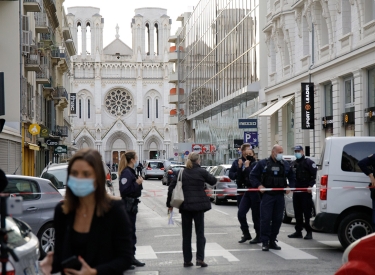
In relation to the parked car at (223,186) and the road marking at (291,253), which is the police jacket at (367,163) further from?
the parked car at (223,186)

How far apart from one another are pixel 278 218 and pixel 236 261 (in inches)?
69.9

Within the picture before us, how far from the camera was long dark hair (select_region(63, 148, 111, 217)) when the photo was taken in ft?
14.1

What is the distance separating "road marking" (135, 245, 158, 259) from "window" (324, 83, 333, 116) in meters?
18.9

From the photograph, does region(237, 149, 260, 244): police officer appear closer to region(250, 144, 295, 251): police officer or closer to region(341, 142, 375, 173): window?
region(250, 144, 295, 251): police officer

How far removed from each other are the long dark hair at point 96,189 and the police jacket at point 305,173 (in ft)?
37.7

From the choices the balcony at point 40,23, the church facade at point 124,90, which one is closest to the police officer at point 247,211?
the balcony at point 40,23

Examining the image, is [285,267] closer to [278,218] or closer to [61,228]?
[278,218]

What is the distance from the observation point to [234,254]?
12609 mm

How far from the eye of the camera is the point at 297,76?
35.1 m

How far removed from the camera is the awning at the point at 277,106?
36.3 m

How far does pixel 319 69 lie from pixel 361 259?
2603 centimetres

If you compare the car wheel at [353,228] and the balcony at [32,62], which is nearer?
the car wheel at [353,228]

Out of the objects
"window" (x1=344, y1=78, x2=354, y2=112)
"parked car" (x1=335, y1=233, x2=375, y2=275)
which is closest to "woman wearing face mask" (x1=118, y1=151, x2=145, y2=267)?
"parked car" (x1=335, y1=233, x2=375, y2=275)

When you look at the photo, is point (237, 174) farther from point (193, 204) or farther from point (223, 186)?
point (223, 186)
